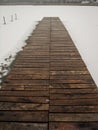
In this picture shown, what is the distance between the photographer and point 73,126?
2.77 metres

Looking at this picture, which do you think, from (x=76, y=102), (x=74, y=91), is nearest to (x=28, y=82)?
(x=74, y=91)

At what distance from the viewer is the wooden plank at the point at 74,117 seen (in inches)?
114

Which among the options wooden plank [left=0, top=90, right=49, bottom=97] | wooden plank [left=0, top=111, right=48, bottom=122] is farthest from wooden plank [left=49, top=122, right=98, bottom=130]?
wooden plank [left=0, top=90, right=49, bottom=97]

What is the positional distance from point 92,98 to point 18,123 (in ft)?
3.91

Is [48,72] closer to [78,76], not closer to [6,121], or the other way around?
[78,76]

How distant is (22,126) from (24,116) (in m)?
0.21

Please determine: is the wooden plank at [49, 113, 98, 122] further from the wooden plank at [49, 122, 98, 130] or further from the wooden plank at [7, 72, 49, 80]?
the wooden plank at [7, 72, 49, 80]

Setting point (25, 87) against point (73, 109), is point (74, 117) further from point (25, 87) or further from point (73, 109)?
point (25, 87)

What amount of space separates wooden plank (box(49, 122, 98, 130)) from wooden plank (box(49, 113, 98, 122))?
0.21 feet

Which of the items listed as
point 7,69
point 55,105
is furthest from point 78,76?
point 7,69

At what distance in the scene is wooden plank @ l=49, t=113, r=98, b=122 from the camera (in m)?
2.89

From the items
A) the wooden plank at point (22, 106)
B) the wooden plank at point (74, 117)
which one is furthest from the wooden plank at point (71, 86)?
the wooden plank at point (74, 117)

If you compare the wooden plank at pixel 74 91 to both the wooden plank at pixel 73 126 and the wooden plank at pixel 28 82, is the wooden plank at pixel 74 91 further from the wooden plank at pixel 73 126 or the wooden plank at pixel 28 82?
the wooden plank at pixel 73 126

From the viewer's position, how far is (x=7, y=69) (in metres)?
5.86
